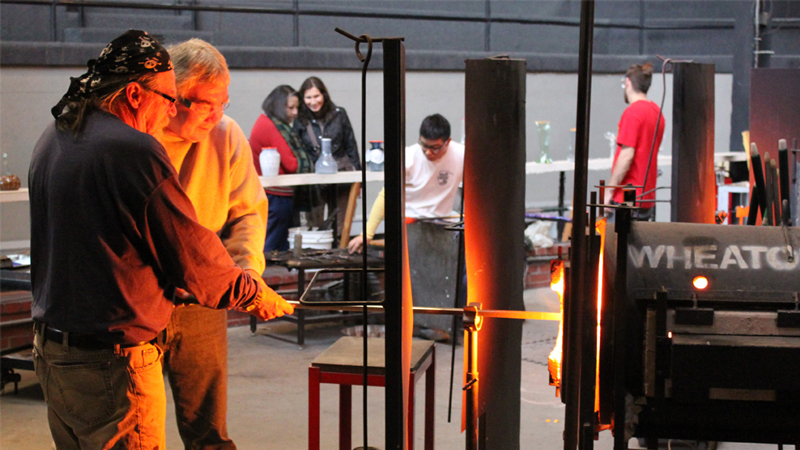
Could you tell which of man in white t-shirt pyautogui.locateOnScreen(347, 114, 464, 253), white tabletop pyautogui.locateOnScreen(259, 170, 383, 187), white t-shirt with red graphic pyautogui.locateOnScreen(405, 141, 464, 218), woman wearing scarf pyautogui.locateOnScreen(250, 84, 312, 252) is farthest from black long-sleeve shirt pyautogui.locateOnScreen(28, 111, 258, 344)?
woman wearing scarf pyautogui.locateOnScreen(250, 84, 312, 252)

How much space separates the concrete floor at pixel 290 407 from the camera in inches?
139

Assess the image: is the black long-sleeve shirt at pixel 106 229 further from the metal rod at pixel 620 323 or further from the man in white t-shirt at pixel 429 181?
the man in white t-shirt at pixel 429 181

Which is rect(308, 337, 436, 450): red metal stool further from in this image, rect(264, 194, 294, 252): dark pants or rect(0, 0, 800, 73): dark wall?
rect(0, 0, 800, 73): dark wall

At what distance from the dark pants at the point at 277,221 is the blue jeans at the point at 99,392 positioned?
3852 millimetres

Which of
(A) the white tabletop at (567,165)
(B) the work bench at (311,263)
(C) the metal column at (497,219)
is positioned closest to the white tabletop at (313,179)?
(B) the work bench at (311,263)

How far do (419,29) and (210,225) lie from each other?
6.70 meters

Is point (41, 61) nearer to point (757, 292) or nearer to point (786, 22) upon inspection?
point (757, 292)

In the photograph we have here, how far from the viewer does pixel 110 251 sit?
1826 millimetres

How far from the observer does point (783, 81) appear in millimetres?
5473

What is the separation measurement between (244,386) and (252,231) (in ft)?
6.31

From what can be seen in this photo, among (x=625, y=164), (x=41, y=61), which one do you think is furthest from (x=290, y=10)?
(x=625, y=164)

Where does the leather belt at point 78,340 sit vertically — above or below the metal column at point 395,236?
below

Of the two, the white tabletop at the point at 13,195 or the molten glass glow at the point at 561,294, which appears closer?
the molten glass glow at the point at 561,294

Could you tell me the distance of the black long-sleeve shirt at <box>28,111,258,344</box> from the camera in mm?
1806
